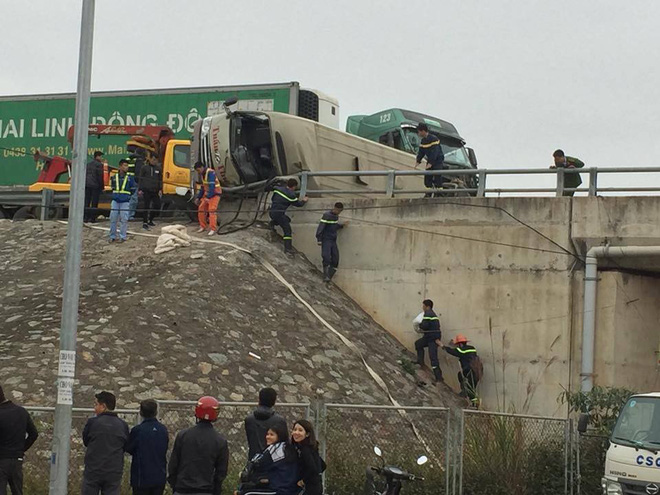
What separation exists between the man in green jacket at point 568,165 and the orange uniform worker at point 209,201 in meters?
6.69

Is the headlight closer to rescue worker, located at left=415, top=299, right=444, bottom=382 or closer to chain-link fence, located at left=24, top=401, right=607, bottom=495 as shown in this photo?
chain-link fence, located at left=24, top=401, right=607, bottom=495

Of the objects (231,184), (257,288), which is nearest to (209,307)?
(257,288)

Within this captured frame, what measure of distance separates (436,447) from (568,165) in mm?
9768

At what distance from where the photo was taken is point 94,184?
25719mm

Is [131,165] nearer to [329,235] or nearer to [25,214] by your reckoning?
[25,214]

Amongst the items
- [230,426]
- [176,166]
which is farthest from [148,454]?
[176,166]

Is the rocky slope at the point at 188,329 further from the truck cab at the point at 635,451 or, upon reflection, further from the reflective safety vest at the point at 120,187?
the truck cab at the point at 635,451

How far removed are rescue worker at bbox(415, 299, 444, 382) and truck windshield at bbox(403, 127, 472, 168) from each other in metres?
8.60

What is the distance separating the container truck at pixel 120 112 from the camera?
29.1 metres

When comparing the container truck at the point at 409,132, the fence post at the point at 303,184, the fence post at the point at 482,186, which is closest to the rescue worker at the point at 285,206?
the fence post at the point at 303,184

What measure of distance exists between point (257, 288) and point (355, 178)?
560cm

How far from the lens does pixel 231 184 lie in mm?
25391

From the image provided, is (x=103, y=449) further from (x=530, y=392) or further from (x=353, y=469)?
(x=530, y=392)

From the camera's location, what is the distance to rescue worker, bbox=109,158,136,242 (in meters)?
23.6
